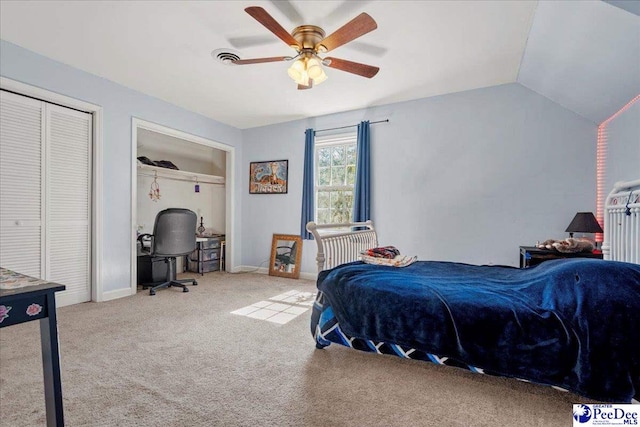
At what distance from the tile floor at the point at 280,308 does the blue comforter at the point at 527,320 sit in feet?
3.76

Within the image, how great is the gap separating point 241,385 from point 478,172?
3247mm

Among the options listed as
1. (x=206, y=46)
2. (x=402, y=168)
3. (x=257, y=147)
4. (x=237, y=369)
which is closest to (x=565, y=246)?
(x=402, y=168)

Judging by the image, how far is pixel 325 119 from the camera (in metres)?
4.63

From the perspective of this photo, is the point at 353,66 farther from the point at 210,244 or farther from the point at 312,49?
the point at 210,244

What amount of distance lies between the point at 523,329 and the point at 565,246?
1.67 m

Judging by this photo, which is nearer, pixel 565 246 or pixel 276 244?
pixel 565 246

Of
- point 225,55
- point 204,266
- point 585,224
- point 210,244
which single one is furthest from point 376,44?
point 204,266

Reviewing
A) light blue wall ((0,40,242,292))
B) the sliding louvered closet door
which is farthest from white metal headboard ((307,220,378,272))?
the sliding louvered closet door

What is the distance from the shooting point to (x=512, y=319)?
1519 millimetres

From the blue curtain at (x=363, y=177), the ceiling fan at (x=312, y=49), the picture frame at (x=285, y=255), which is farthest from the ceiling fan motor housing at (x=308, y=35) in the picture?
the picture frame at (x=285, y=255)

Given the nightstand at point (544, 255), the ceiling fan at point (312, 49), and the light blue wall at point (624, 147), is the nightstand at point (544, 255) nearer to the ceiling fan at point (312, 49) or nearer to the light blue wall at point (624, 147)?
the light blue wall at point (624, 147)

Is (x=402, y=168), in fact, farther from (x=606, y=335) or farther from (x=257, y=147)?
(x=606, y=335)

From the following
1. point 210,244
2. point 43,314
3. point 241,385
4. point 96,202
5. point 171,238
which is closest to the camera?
point 43,314

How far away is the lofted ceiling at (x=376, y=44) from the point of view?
2.18 meters
